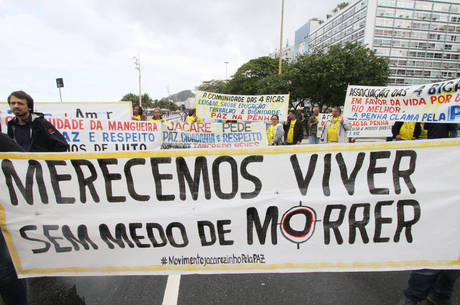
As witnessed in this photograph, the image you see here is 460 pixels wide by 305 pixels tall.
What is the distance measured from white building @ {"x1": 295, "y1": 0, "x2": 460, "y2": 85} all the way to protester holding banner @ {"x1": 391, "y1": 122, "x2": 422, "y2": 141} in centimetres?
8463

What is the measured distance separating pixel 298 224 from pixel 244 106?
654cm

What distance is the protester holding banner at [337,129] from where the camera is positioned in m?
6.26

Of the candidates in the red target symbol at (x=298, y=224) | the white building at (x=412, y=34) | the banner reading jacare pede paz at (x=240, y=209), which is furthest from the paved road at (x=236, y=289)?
the white building at (x=412, y=34)

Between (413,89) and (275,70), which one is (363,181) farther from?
(275,70)

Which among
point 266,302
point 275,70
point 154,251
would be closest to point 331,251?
point 266,302

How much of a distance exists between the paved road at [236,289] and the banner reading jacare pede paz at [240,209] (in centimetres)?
49

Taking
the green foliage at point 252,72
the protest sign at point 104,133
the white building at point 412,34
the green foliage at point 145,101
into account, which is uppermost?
the white building at point 412,34

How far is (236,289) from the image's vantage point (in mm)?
2432

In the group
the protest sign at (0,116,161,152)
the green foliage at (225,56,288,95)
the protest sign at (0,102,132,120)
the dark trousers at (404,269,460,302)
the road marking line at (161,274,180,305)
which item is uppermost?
the green foliage at (225,56,288,95)

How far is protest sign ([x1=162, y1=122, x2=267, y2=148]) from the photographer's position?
6469mm

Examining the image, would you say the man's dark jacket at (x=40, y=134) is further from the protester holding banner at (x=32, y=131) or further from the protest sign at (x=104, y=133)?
the protest sign at (x=104, y=133)

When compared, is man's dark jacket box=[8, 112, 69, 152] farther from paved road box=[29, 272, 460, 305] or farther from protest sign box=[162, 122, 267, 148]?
protest sign box=[162, 122, 267, 148]

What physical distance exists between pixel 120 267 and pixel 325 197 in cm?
171

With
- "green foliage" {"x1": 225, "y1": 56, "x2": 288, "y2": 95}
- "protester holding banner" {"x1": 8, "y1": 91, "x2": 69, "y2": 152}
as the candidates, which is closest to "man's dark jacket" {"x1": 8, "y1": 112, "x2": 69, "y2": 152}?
"protester holding banner" {"x1": 8, "y1": 91, "x2": 69, "y2": 152}
